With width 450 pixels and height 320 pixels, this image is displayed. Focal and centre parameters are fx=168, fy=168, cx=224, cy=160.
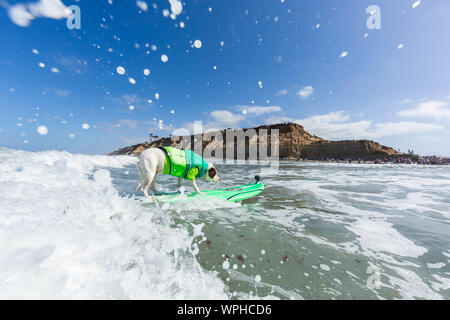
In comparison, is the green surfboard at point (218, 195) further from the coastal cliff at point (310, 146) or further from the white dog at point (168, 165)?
the coastal cliff at point (310, 146)

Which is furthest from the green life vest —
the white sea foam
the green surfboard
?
the white sea foam

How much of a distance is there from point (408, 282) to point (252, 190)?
4611mm

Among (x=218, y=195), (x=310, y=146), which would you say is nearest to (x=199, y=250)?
(x=218, y=195)

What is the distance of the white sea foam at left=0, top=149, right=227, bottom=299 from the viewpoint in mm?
1631

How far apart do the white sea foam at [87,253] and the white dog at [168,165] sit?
52.2 inches

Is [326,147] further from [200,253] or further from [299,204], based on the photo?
[200,253]

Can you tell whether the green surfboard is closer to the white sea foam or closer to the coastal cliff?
the white sea foam

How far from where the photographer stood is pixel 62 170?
600cm

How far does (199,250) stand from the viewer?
2.89 meters

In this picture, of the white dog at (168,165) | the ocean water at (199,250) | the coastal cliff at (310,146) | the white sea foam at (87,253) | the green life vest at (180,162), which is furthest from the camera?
the coastal cliff at (310,146)

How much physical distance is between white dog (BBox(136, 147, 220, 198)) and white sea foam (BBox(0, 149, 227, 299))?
4.35 ft

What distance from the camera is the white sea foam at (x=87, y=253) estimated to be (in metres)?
1.63

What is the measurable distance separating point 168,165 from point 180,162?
1.24ft

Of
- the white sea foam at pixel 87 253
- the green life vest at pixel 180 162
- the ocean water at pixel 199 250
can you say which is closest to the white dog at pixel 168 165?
the green life vest at pixel 180 162
